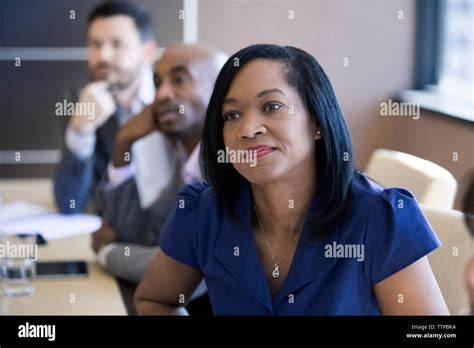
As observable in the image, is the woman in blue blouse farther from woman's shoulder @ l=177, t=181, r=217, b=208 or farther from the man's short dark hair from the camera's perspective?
the man's short dark hair

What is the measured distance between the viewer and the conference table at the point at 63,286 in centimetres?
123

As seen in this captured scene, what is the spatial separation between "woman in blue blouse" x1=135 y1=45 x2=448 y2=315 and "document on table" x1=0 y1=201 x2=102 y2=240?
59 cm

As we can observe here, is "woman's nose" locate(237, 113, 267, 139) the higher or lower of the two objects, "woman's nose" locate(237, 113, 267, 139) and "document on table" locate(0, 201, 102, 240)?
the higher

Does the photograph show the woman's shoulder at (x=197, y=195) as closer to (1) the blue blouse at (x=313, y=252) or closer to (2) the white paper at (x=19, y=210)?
(1) the blue blouse at (x=313, y=252)

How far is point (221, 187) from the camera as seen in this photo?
1125 mm

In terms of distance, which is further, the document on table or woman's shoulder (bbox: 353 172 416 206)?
the document on table

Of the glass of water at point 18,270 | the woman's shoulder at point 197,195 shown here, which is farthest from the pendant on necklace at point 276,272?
the glass of water at point 18,270

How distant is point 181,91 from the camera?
1.39 meters

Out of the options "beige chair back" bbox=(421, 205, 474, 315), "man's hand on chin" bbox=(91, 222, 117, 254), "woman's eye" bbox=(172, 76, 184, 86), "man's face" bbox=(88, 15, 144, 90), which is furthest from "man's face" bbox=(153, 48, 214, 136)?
"beige chair back" bbox=(421, 205, 474, 315)

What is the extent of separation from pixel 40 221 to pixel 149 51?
1.40 ft

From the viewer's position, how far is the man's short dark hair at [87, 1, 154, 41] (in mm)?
1429

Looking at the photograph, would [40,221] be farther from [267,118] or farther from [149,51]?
[267,118]
